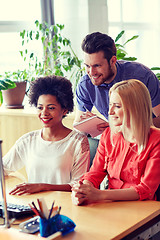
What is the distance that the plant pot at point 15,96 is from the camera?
164 inches

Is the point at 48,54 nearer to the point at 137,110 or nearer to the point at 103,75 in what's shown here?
the point at 103,75

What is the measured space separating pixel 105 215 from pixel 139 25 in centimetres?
393

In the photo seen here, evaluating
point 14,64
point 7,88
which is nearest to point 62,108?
point 7,88

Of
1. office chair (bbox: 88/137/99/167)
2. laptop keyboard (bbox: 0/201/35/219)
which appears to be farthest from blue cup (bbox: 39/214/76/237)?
office chair (bbox: 88/137/99/167)

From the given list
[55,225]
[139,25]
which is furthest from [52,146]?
[139,25]

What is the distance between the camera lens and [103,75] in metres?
2.56

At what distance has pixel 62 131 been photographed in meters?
2.45

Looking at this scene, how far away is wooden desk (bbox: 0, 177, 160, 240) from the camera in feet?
5.31

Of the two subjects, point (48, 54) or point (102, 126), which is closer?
point (102, 126)

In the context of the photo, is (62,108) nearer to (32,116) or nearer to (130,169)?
(130,169)

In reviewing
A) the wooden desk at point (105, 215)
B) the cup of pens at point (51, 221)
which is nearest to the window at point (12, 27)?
the wooden desk at point (105, 215)

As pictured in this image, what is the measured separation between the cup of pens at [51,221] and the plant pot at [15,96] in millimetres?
2662

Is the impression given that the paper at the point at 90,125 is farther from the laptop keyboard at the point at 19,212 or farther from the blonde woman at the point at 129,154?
the laptop keyboard at the point at 19,212

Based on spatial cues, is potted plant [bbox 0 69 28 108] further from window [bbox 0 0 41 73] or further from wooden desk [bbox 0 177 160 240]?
wooden desk [bbox 0 177 160 240]
